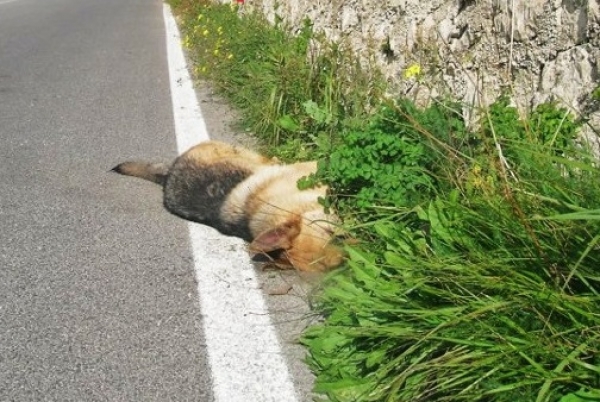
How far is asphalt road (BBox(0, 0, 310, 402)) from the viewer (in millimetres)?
3191

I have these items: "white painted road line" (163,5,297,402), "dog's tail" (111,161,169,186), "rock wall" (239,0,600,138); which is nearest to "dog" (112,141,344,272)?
"dog's tail" (111,161,169,186)

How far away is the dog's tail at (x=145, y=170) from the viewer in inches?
224

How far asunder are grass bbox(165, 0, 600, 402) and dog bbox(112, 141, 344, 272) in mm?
220

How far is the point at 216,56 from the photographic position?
8828 mm

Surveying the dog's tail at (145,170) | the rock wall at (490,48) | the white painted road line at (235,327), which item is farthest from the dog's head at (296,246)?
the dog's tail at (145,170)

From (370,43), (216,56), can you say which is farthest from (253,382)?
(216,56)

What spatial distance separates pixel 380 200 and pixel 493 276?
1157 millimetres

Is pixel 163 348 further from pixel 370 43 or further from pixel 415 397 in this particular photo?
pixel 370 43

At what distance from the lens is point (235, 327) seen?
3.56m

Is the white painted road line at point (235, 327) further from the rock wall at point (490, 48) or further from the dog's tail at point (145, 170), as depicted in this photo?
the rock wall at point (490, 48)

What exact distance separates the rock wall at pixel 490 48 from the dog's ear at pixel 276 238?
1.18 m

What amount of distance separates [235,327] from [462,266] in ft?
4.20

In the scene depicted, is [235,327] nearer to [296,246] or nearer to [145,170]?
[296,246]

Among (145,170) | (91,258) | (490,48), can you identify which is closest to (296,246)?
(91,258)
